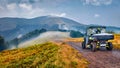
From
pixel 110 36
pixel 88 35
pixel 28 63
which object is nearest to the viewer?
pixel 28 63

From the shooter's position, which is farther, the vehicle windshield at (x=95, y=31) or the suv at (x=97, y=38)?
the vehicle windshield at (x=95, y=31)

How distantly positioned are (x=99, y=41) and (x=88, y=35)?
270 cm

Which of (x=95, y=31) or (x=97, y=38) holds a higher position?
(x=95, y=31)

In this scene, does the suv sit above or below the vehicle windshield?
below

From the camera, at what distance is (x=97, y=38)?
38.4 m

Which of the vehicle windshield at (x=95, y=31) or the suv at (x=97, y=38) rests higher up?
the vehicle windshield at (x=95, y=31)

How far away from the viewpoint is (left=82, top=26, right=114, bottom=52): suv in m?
38.2

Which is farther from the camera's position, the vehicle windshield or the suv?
the vehicle windshield

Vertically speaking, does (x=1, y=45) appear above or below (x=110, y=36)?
below

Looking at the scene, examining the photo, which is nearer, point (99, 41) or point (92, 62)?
point (92, 62)

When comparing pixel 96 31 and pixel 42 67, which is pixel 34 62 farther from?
pixel 96 31

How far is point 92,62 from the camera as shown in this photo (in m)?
26.6

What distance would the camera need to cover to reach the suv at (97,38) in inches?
1505

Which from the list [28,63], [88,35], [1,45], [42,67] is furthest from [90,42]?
[1,45]
